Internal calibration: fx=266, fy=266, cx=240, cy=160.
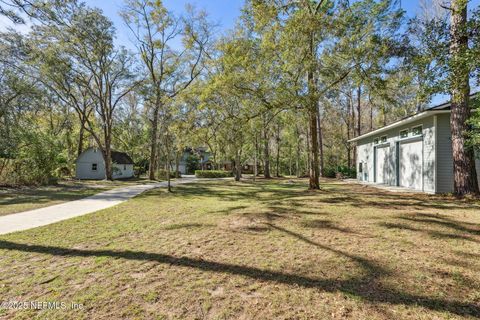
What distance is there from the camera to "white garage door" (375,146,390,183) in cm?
1580

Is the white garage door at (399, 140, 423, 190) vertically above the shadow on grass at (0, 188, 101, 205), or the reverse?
the white garage door at (399, 140, 423, 190)

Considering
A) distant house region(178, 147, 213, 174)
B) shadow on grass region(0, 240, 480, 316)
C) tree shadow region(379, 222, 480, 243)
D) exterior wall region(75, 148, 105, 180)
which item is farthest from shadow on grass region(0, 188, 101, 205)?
distant house region(178, 147, 213, 174)

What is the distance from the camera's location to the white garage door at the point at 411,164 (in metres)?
12.1

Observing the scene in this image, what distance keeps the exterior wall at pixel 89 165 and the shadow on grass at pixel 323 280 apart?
25.6 m

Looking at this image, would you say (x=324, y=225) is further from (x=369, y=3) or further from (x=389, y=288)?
(x=369, y=3)

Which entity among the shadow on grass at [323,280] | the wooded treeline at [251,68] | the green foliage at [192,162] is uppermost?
the wooded treeline at [251,68]

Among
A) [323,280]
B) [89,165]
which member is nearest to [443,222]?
[323,280]

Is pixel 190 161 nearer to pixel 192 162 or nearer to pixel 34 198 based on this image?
pixel 192 162

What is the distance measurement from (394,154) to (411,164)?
1.75 m

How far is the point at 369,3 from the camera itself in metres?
9.06

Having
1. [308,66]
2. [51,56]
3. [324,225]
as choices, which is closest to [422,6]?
[308,66]

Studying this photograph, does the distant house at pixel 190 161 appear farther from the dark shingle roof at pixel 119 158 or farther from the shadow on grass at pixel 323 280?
the shadow on grass at pixel 323 280

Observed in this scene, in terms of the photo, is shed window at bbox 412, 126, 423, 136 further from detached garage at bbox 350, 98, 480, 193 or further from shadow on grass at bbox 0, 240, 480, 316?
shadow on grass at bbox 0, 240, 480, 316

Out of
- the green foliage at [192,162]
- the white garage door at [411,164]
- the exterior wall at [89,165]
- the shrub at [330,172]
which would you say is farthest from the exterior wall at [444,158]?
the green foliage at [192,162]
